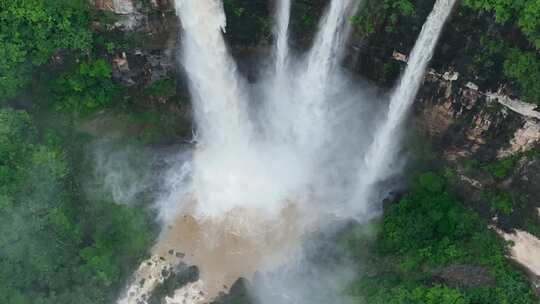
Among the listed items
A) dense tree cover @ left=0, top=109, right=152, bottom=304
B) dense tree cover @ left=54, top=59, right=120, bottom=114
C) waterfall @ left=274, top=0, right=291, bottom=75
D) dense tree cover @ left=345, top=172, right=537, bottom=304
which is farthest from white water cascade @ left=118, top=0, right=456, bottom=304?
dense tree cover @ left=54, top=59, right=120, bottom=114

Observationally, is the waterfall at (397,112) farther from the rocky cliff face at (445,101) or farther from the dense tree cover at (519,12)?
the dense tree cover at (519,12)

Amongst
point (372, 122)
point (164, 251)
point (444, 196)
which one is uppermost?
point (372, 122)

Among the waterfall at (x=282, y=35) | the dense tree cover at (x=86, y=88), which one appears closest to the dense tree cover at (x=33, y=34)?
the dense tree cover at (x=86, y=88)

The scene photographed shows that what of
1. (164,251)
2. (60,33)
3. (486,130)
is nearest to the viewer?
(486,130)

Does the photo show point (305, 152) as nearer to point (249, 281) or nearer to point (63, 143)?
point (249, 281)

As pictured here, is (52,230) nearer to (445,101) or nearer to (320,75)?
(320,75)

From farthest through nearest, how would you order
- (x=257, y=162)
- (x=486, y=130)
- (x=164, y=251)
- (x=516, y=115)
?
1. (x=257, y=162)
2. (x=164, y=251)
3. (x=486, y=130)
4. (x=516, y=115)

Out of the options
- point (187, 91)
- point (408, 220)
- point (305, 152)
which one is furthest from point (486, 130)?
point (187, 91)

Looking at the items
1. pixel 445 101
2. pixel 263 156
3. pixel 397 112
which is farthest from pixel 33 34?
pixel 445 101

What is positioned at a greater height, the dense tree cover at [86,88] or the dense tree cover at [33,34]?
the dense tree cover at [33,34]
